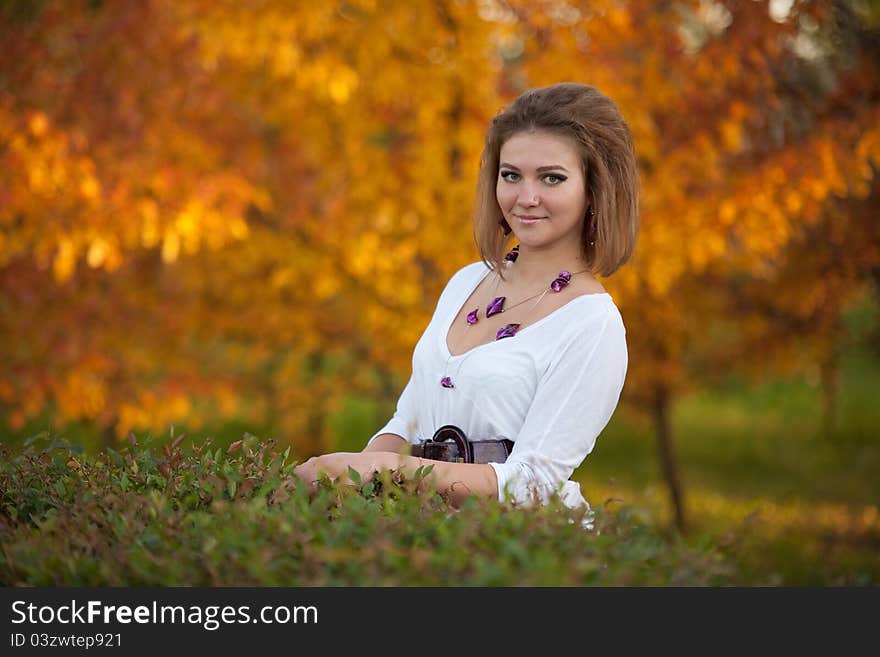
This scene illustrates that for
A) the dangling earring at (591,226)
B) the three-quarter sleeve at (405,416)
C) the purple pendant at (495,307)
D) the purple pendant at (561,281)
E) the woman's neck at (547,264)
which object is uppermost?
the dangling earring at (591,226)

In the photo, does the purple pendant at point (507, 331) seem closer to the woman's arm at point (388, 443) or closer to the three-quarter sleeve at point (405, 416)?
the three-quarter sleeve at point (405, 416)

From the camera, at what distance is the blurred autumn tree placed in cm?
489

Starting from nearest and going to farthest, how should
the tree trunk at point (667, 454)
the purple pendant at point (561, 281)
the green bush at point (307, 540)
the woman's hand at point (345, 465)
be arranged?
the green bush at point (307, 540), the woman's hand at point (345, 465), the purple pendant at point (561, 281), the tree trunk at point (667, 454)

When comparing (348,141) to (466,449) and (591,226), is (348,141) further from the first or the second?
(466,449)

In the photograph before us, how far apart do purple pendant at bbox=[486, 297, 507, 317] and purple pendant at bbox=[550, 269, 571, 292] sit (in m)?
0.15

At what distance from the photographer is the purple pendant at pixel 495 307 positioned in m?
2.68

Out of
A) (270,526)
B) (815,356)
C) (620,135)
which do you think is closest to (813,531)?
(815,356)

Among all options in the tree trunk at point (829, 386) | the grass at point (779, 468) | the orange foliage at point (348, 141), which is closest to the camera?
the orange foliage at point (348, 141)

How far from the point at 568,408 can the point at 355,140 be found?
3677mm

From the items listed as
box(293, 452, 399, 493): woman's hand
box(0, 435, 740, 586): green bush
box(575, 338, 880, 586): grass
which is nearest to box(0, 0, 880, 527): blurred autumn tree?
box(575, 338, 880, 586): grass

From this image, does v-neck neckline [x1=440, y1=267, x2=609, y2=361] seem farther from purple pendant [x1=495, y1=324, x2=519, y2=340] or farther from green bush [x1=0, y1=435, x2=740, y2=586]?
green bush [x1=0, y1=435, x2=740, y2=586]

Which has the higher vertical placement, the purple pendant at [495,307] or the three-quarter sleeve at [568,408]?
the purple pendant at [495,307]

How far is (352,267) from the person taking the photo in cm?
566

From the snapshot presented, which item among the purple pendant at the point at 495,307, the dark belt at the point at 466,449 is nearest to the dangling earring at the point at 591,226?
the purple pendant at the point at 495,307
